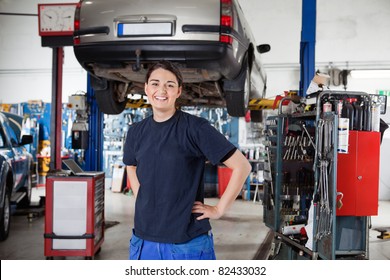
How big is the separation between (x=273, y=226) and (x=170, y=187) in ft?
6.33

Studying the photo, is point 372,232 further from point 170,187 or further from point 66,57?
point 66,57

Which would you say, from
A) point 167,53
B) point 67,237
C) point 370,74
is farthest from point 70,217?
point 370,74

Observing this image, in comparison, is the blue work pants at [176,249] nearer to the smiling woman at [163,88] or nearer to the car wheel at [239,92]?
the smiling woman at [163,88]

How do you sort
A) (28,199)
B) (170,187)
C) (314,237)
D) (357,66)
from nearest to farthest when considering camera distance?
(170,187)
(314,237)
(28,199)
(357,66)

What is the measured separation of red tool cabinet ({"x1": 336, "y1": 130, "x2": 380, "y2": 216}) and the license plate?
123cm

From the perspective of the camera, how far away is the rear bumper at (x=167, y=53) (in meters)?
Answer: 2.48

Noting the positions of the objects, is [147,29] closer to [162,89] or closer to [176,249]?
[162,89]

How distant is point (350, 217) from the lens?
8.05ft

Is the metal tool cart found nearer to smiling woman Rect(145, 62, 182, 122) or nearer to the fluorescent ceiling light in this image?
smiling woman Rect(145, 62, 182, 122)

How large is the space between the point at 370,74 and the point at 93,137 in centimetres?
393

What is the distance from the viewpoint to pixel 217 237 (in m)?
4.02

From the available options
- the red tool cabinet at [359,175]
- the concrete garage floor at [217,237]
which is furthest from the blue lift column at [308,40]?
the concrete garage floor at [217,237]
